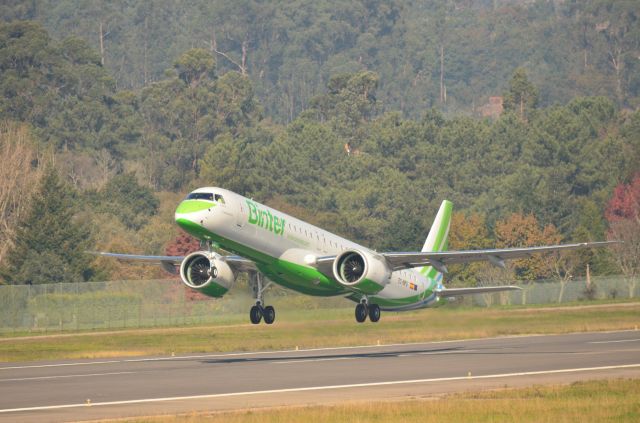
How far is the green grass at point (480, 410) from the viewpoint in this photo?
33938 mm

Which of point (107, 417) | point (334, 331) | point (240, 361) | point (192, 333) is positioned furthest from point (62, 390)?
point (192, 333)

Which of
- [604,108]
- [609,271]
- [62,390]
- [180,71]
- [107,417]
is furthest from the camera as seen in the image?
[180,71]

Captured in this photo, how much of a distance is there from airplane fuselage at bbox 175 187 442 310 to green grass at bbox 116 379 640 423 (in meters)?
12.5

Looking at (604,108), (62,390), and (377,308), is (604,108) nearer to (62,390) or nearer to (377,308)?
(377,308)

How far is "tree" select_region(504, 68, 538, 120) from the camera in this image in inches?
7146

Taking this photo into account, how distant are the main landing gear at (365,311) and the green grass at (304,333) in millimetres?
5999

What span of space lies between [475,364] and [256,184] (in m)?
83.7

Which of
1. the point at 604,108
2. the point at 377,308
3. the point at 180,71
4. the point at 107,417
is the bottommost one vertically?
the point at 107,417

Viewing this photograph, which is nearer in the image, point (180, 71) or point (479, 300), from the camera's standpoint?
point (479, 300)

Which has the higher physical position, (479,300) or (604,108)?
(604,108)

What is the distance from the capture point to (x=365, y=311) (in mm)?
55750

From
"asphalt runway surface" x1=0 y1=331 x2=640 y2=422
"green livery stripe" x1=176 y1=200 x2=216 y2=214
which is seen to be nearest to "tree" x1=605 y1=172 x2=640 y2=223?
"asphalt runway surface" x1=0 y1=331 x2=640 y2=422

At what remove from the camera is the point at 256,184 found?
5212 inches

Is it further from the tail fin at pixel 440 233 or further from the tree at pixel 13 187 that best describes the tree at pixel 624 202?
the tail fin at pixel 440 233
